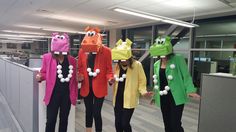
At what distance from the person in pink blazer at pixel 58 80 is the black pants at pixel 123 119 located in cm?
53

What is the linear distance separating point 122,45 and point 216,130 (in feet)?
4.55

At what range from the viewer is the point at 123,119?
7.22ft

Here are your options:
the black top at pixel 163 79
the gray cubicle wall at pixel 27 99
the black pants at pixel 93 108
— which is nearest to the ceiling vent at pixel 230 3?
the black top at pixel 163 79

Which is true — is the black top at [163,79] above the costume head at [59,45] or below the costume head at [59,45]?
below

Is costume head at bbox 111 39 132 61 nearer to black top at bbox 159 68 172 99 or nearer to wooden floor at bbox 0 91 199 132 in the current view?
black top at bbox 159 68 172 99

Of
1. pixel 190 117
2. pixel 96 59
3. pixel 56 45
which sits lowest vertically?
pixel 190 117

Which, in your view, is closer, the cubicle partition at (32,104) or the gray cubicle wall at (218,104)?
the gray cubicle wall at (218,104)

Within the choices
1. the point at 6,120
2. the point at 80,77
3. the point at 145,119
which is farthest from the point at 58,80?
the point at 145,119

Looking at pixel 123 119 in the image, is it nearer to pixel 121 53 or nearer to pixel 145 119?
pixel 121 53

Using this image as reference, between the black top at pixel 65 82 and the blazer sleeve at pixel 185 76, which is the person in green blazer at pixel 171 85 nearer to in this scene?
the blazer sleeve at pixel 185 76

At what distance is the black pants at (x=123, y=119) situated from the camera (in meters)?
2.19

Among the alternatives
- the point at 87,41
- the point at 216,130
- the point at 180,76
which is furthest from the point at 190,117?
the point at 87,41

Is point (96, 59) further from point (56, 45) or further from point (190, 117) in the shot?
point (190, 117)

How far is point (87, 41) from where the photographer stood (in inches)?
87.0
